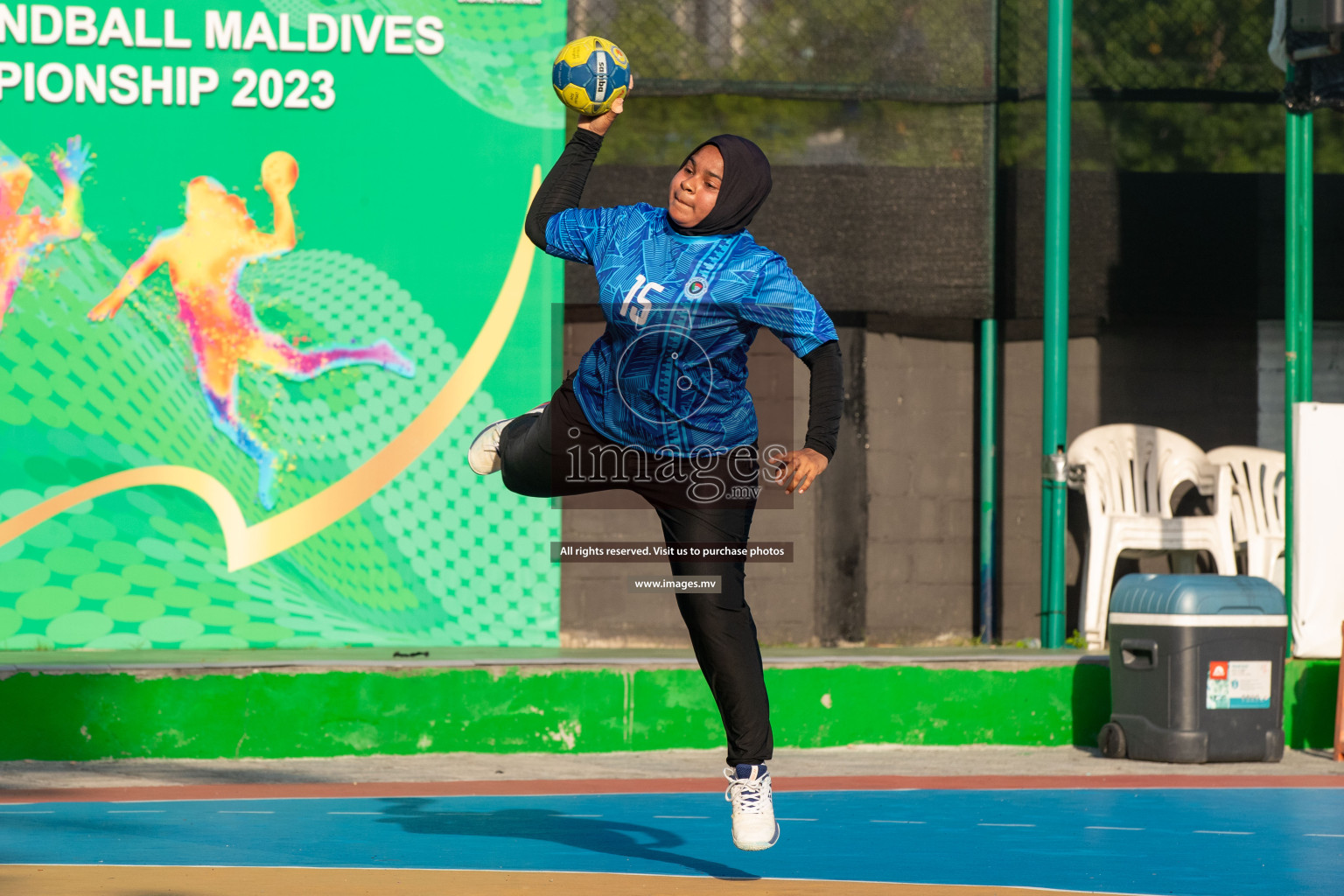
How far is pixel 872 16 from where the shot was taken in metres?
10.5

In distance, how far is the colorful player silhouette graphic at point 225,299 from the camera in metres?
9.78

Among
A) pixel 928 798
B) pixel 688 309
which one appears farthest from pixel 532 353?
pixel 688 309

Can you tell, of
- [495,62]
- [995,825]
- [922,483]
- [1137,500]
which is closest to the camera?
[995,825]

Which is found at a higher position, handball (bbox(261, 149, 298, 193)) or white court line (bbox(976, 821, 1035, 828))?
handball (bbox(261, 149, 298, 193))

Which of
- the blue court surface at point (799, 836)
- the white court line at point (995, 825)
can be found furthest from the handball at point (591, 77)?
the white court line at point (995, 825)

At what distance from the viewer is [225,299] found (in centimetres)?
983

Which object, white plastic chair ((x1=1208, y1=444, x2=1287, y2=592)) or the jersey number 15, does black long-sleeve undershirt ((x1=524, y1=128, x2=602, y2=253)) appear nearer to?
the jersey number 15

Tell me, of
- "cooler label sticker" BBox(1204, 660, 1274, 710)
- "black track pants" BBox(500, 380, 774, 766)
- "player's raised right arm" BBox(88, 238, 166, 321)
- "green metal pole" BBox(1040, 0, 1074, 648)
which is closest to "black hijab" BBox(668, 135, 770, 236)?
"black track pants" BBox(500, 380, 774, 766)

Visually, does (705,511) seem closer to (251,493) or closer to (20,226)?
(251,493)

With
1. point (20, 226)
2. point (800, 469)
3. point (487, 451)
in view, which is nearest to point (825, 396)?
point (800, 469)

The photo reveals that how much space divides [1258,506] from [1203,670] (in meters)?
2.24

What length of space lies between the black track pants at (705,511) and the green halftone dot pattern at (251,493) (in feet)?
16.6

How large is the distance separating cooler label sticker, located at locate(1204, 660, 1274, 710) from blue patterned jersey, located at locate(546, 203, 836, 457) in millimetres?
4305

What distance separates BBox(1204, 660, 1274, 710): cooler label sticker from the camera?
831 cm
